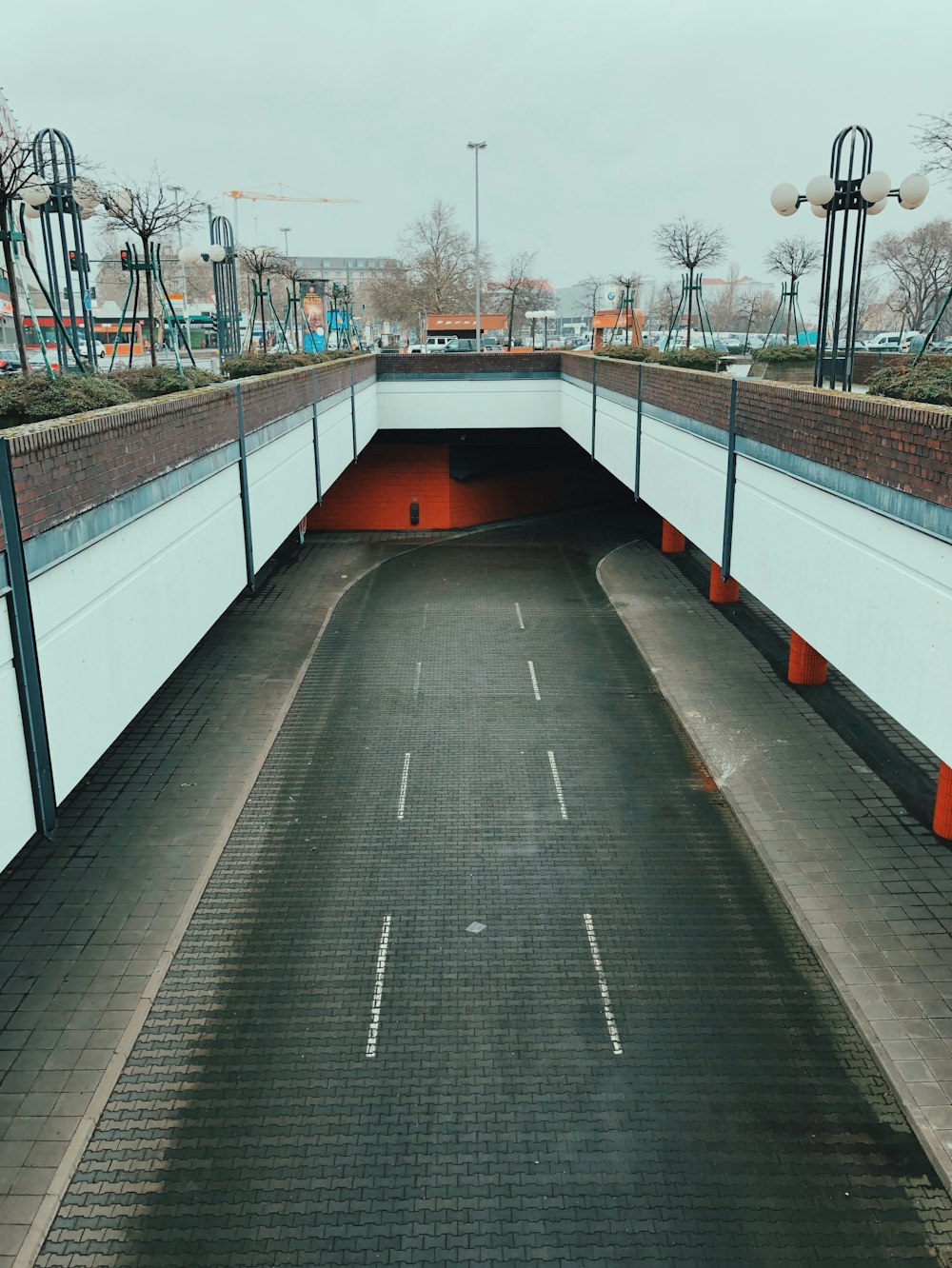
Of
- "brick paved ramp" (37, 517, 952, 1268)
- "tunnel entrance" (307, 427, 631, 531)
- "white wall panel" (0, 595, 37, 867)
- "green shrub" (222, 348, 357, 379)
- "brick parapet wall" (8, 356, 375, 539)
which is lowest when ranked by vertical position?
"brick paved ramp" (37, 517, 952, 1268)

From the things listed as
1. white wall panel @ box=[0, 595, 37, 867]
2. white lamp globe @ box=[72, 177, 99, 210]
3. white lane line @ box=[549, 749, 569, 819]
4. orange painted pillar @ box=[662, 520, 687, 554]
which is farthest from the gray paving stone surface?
orange painted pillar @ box=[662, 520, 687, 554]

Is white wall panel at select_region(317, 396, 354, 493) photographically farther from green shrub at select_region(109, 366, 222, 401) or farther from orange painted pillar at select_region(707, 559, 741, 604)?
orange painted pillar at select_region(707, 559, 741, 604)

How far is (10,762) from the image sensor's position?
6.84m

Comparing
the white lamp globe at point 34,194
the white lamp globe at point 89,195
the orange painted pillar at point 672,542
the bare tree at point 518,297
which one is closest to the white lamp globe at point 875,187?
the white lamp globe at point 34,194

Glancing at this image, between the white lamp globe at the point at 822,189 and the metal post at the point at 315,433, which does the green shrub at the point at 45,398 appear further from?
the white lamp globe at the point at 822,189

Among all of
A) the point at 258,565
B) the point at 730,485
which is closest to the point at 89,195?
the point at 258,565

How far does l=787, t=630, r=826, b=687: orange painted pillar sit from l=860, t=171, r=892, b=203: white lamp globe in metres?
8.03

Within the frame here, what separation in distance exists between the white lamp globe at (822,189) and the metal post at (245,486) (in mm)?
8300

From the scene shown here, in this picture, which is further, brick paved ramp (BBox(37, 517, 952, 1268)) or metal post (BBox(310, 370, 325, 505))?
metal post (BBox(310, 370, 325, 505))

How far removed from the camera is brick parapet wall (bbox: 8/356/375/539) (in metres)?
7.25

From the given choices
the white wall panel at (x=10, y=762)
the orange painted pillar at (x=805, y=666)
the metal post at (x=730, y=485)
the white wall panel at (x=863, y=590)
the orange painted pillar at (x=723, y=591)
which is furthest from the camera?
the orange painted pillar at (x=723, y=591)

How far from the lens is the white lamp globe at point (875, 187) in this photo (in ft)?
42.4

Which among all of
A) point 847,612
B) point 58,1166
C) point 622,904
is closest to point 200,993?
point 58,1166

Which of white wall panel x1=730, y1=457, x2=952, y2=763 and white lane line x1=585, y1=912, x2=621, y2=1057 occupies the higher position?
white wall panel x1=730, y1=457, x2=952, y2=763
